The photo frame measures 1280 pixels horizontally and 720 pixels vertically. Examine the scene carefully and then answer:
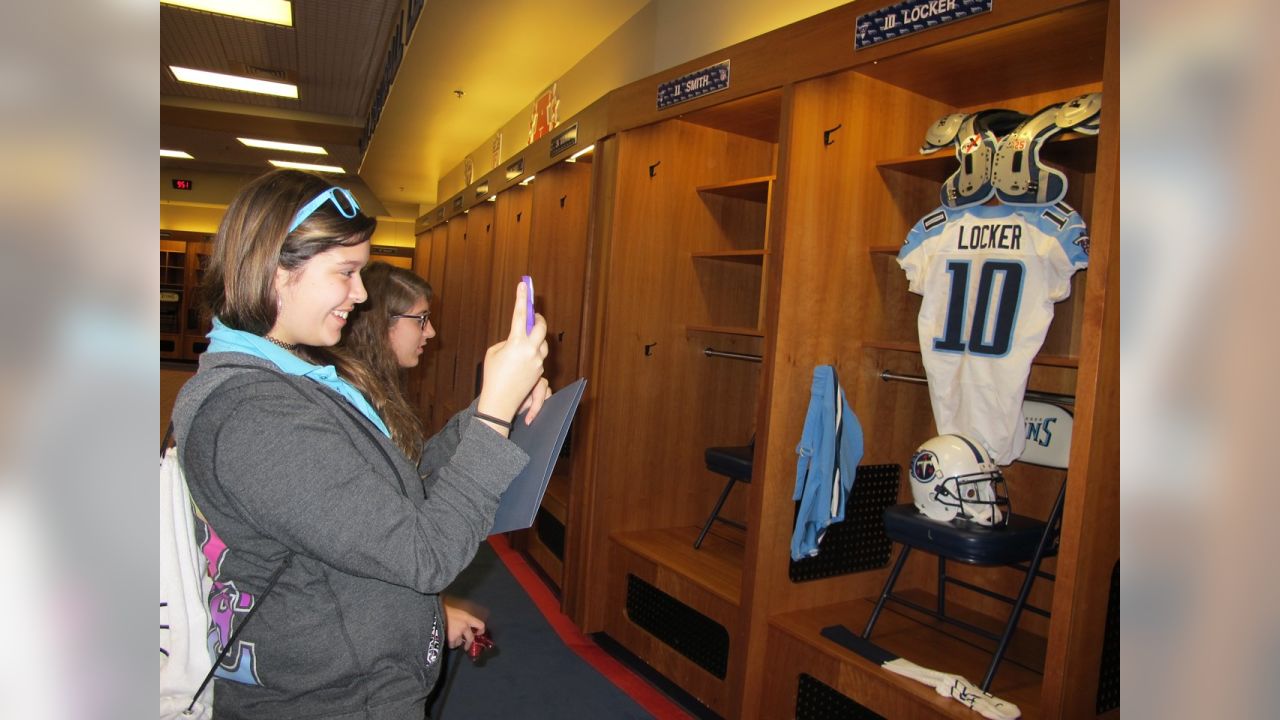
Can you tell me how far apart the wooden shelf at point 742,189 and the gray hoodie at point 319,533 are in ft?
9.12

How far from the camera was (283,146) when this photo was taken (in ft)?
37.8

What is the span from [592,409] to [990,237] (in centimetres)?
193

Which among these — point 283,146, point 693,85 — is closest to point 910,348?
point 693,85

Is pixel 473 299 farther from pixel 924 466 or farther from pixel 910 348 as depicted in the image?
pixel 924 466

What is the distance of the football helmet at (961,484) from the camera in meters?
2.61

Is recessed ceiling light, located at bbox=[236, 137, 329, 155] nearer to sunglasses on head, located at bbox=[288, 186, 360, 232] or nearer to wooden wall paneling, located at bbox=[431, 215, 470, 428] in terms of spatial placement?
wooden wall paneling, located at bbox=[431, 215, 470, 428]

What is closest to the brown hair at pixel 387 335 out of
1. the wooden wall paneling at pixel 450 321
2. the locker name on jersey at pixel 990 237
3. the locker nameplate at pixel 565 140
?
the locker name on jersey at pixel 990 237

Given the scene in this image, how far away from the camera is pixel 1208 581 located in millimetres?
217

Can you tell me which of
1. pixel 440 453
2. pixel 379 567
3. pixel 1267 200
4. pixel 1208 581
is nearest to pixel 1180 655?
pixel 1208 581

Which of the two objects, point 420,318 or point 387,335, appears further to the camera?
point 420,318

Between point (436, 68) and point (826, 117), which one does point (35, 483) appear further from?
point (436, 68)

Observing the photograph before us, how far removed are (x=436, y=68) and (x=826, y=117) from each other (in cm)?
410

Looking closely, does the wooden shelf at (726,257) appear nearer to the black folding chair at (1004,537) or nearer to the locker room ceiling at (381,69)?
the black folding chair at (1004,537)

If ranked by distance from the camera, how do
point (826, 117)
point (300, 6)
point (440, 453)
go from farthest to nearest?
point (300, 6) < point (826, 117) < point (440, 453)
